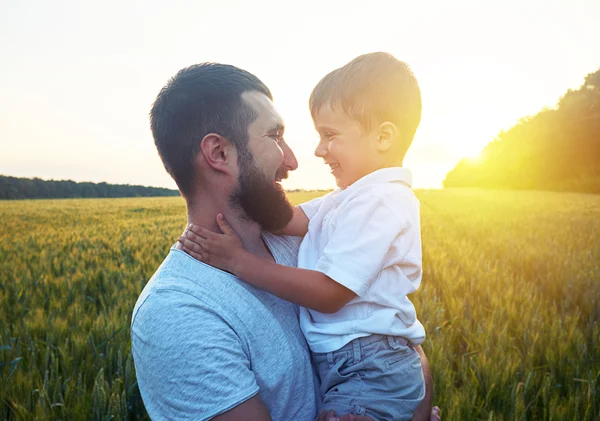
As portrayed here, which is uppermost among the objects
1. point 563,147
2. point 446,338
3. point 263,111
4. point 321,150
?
point 563,147

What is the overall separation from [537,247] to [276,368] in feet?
21.1

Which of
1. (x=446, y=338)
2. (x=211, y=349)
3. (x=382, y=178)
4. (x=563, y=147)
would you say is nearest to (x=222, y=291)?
(x=211, y=349)

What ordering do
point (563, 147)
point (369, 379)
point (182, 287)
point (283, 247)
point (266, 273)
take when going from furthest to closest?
1. point (563, 147)
2. point (283, 247)
3. point (369, 379)
4. point (266, 273)
5. point (182, 287)

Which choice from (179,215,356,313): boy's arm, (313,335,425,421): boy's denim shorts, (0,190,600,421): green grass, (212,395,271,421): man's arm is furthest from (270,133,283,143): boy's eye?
(0,190,600,421): green grass

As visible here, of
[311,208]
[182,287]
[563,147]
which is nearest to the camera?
[182,287]

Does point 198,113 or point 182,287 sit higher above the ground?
point 198,113

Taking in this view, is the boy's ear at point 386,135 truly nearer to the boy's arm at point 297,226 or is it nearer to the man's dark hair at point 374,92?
the man's dark hair at point 374,92

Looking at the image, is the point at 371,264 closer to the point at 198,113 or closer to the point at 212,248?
the point at 212,248

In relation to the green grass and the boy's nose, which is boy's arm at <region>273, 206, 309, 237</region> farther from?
the green grass

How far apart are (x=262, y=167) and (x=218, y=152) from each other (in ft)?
0.58

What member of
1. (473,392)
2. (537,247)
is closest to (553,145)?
(537,247)

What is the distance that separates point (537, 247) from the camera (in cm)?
662

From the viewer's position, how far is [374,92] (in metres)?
1.99

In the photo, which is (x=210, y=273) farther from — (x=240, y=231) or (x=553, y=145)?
(x=553, y=145)
